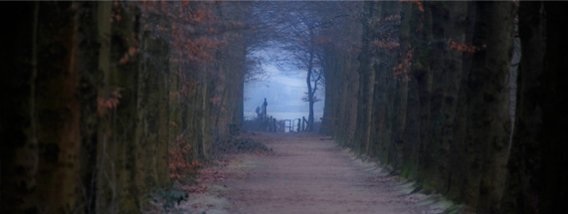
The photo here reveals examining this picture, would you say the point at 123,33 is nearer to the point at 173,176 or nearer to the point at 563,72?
the point at 563,72

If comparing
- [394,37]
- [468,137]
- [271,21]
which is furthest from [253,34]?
[468,137]

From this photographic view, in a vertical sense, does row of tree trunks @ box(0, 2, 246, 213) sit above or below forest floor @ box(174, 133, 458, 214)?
above

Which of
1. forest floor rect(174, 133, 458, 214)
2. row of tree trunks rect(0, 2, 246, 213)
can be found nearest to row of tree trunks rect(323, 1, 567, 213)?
forest floor rect(174, 133, 458, 214)

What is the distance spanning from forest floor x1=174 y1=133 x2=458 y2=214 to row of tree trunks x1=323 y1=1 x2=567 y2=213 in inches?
28.2

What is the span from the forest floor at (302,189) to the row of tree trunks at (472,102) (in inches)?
28.2

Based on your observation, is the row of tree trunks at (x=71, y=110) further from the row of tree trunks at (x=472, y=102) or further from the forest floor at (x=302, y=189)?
the forest floor at (x=302, y=189)

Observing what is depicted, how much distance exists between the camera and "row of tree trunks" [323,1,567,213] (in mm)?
11695

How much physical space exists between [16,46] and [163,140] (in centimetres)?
1391

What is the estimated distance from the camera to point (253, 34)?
53188mm

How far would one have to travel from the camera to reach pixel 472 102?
2092 cm

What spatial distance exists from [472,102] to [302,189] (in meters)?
10.8

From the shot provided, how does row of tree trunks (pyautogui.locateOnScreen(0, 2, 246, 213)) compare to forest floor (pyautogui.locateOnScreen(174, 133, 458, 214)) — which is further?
forest floor (pyautogui.locateOnScreen(174, 133, 458, 214))

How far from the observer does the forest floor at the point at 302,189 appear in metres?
24.5

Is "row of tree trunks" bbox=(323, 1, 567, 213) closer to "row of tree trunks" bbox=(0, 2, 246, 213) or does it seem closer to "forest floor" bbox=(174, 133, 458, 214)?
"forest floor" bbox=(174, 133, 458, 214)
